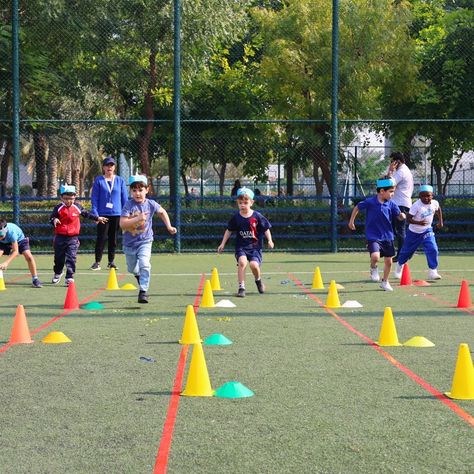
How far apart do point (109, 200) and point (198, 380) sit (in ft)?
36.7

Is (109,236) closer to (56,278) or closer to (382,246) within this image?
(56,278)

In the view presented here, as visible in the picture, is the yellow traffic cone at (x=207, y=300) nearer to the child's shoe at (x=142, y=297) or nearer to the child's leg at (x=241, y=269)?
the child's shoe at (x=142, y=297)

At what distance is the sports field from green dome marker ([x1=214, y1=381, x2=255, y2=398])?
0.20ft

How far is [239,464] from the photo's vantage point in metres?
4.61

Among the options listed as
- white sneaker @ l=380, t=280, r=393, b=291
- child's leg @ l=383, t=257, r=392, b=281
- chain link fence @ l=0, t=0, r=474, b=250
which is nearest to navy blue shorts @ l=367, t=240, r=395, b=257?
child's leg @ l=383, t=257, r=392, b=281

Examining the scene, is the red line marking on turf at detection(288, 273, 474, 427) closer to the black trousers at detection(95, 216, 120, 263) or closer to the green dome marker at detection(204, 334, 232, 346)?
the green dome marker at detection(204, 334, 232, 346)

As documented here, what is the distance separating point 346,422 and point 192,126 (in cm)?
A: 2526

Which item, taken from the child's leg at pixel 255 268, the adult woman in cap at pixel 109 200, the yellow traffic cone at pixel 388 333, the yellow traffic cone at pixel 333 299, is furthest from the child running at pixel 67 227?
the yellow traffic cone at pixel 388 333

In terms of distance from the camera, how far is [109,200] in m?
17.1

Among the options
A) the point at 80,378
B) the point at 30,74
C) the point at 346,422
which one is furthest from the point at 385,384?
the point at 30,74

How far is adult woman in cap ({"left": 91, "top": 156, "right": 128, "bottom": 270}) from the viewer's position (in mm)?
16953

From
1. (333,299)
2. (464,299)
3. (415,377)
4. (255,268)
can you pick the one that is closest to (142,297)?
(255,268)

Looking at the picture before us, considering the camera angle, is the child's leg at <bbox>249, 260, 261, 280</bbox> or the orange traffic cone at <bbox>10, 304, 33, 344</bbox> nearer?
the orange traffic cone at <bbox>10, 304, 33, 344</bbox>

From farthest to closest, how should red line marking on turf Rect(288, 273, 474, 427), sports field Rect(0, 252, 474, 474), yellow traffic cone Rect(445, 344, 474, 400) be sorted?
yellow traffic cone Rect(445, 344, 474, 400) < red line marking on turf Rect(288, 273, 474, 427) < sports field Rect(0, 252, 474, 474)
